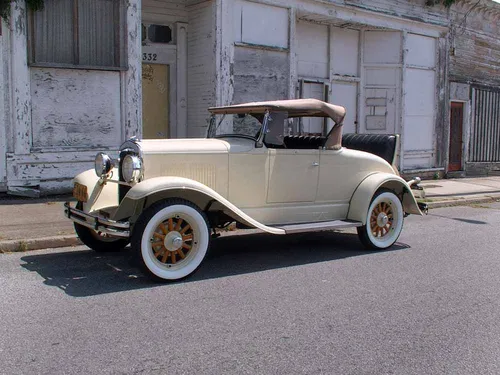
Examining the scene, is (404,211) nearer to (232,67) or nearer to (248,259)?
(248,259)

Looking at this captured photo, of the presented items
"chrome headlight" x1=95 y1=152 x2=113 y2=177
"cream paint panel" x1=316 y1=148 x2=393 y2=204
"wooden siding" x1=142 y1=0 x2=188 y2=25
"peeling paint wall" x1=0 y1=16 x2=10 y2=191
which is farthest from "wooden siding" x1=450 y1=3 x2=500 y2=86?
"chrome headlight" x1=95 y1=152 x2=113 y2=177

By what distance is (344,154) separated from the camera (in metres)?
7.12

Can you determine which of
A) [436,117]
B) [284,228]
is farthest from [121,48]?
[436,117]

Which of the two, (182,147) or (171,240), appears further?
(182,147)

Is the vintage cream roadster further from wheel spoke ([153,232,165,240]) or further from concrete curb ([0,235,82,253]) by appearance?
concrete curb ([0,235,82,253])

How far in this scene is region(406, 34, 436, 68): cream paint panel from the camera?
51.0 feet

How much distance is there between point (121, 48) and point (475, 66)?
11.7 m

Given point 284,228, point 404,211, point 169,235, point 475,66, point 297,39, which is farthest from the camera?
point 475,66

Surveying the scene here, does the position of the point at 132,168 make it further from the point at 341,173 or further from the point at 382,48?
the point at 382,48

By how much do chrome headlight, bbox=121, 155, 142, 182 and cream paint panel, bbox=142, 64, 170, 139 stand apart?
6.76m

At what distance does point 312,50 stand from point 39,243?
9261 mm

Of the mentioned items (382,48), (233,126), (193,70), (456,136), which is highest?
(382,48)

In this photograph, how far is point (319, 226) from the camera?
6.62m

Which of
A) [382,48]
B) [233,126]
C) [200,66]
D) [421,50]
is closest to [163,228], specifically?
[233,126]
